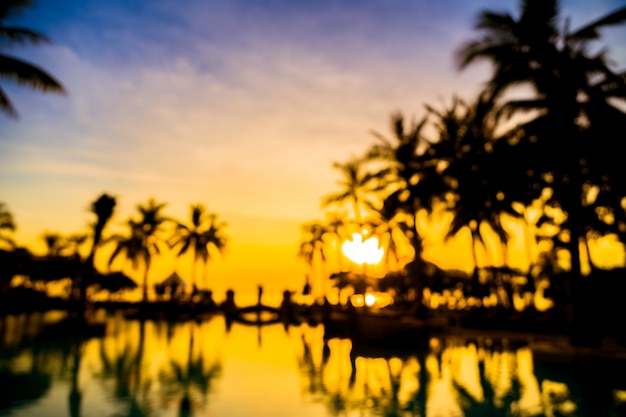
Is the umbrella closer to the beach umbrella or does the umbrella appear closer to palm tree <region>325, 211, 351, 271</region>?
the beach umbrella

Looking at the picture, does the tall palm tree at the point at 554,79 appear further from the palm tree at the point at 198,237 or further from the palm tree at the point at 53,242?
the palm tree at the point at 53,242

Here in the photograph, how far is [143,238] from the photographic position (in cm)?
4759

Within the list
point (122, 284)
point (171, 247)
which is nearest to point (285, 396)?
point (122, 284)

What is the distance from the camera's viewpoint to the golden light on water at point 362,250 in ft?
78.3

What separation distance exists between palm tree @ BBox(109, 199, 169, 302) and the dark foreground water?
25662 mm

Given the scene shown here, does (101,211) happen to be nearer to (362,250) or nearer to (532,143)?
(362,250)

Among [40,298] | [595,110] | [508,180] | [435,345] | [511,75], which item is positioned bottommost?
[435,345]

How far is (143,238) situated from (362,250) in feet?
105

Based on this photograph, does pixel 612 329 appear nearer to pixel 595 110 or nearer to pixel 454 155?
pixel 595 110

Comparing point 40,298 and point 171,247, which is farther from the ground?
point 171,247

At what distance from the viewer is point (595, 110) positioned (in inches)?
587

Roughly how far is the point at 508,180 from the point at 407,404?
12181mm

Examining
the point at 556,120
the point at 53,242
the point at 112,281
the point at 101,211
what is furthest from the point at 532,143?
the point at 53,242

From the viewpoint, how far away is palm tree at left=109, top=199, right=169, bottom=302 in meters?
46.9
